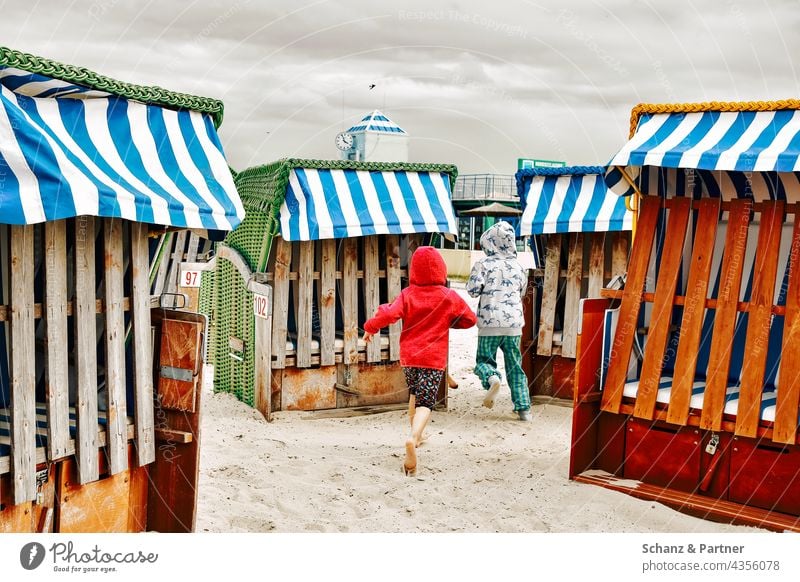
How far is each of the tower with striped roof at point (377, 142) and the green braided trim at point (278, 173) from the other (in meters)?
0.64

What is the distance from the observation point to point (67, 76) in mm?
3854

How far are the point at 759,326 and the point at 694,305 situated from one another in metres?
0.41

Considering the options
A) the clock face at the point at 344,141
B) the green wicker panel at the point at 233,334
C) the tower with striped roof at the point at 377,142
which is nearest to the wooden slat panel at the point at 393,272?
the tower with striped roof at the point at 377,142

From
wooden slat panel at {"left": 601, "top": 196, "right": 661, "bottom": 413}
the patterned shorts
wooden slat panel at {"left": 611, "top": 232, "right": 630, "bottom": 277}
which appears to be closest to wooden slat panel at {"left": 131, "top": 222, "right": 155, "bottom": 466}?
the patterned shorts

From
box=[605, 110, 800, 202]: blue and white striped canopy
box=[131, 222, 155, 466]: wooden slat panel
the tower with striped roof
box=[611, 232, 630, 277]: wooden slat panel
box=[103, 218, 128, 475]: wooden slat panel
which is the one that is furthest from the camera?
the tower with striped roof

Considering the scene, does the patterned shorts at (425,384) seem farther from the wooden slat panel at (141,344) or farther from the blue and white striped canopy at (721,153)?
the wooden slat panel at (141,344)

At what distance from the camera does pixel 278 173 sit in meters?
7.43

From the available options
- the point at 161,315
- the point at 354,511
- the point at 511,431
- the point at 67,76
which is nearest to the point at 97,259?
the point at 161,315

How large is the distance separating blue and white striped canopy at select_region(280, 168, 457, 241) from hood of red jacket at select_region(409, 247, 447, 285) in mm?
1328

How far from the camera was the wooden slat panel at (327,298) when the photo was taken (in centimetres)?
771

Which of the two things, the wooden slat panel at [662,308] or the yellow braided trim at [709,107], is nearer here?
the yellow braided trim at [709,107]

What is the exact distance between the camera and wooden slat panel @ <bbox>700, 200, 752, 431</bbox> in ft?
16.9

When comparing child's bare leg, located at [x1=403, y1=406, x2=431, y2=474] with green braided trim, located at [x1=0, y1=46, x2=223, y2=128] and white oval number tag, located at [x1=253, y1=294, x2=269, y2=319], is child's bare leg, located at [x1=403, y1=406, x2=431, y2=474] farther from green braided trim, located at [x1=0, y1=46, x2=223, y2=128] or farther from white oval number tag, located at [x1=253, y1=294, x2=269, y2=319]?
green braided trim, located at [x1=0, y1=46, x2=223, y2=128]
